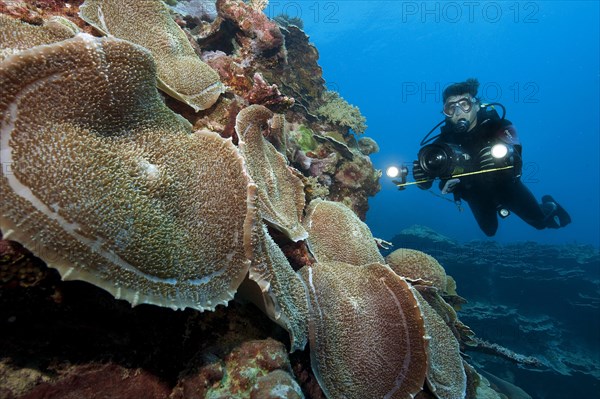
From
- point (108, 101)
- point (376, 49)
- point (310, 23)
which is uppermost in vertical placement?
point (376, 49)

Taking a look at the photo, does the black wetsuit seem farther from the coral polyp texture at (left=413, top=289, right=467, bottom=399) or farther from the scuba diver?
the coral polyp texture at (left=413, top=289, right=467, bottom=399)

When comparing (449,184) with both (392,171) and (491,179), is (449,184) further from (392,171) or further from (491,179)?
(491,179)

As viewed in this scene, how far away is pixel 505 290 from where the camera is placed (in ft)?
42.7

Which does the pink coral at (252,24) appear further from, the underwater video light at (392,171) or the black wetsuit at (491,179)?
the black wetsuit at (491,179)

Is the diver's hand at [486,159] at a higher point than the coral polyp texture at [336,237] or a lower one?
higher

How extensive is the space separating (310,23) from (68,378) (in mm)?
95255

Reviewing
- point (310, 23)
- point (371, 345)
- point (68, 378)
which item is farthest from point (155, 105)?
point (310, 23)

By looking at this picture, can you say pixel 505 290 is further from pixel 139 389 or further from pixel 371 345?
pixel 139 389

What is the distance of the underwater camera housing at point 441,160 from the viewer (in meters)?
4.95

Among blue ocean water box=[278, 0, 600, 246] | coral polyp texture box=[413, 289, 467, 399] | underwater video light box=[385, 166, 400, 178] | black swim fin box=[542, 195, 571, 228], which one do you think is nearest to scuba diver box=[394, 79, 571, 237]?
underwater video light box=[385, 166, 400, 178]

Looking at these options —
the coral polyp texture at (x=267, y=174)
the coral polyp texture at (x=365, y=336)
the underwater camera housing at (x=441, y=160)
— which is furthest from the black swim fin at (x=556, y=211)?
the coral polyp texture at (x=267, y=174)

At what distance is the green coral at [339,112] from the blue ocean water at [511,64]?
2474 inches

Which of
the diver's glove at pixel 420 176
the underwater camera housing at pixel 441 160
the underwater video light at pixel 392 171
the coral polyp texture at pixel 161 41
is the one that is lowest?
the coral polyp texture at pixel 161 41

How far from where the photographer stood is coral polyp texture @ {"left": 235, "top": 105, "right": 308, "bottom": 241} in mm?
2514
